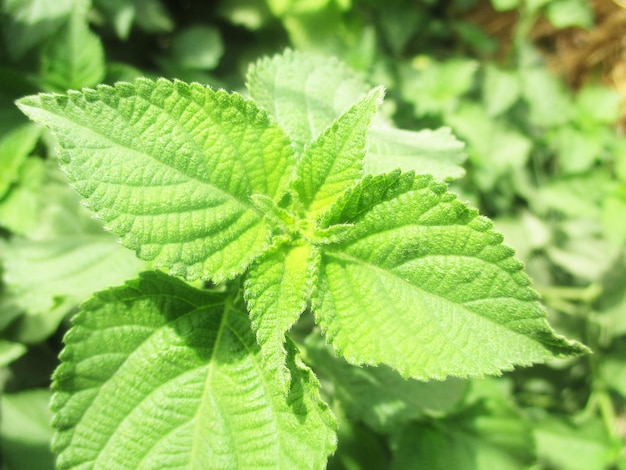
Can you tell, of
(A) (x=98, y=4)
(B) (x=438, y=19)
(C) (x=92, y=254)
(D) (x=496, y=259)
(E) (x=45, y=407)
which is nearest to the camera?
(D) (x=496, y=259)

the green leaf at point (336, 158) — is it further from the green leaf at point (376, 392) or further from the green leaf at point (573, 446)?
the green leaf at point (573, 446)

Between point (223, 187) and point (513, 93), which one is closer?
point (223, 187)

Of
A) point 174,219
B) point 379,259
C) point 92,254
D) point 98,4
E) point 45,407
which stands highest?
point 98,4

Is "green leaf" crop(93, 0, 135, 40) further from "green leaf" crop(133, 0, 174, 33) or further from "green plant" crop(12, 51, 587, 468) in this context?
"green plant" crop(12, 51, 587, 468)

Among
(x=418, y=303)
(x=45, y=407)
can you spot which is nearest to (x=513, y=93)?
(x=418, y=303)

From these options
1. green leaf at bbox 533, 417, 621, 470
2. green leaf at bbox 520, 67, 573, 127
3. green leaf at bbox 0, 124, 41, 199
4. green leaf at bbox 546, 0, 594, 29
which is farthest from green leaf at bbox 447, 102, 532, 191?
green leaf at bbox 0, 124, 41, 199

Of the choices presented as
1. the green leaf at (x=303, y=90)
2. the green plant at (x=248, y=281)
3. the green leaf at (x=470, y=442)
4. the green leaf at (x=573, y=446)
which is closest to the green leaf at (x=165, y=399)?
the green plant at (x=248, y=281)

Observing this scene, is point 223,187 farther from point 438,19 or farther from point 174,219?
point 438,19
